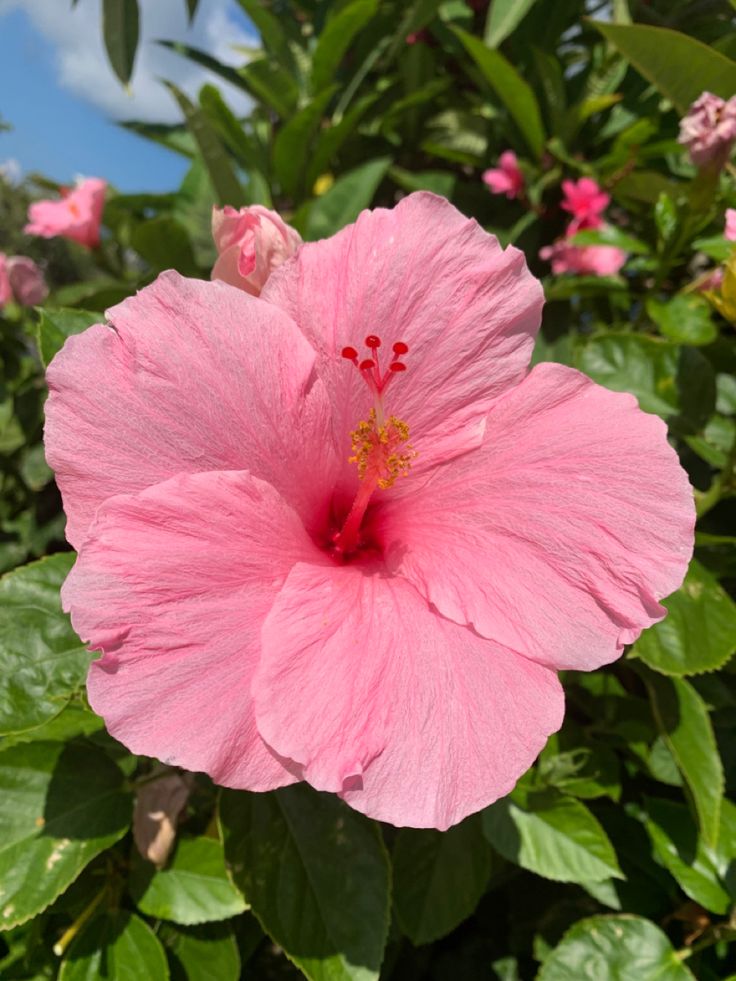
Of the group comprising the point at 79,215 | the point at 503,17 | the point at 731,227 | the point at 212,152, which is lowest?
the point at 79,215

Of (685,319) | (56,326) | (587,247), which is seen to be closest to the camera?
(56,326)

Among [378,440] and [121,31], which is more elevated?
[121,31]

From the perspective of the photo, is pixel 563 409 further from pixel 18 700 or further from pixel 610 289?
pixel 610 289

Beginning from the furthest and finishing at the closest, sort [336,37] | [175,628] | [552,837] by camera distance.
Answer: [336,37] → [552,837] → [175,628]

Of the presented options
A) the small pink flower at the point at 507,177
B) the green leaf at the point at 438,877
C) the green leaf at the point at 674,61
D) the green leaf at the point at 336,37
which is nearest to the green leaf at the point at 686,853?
the green leaf at the point at 438,877

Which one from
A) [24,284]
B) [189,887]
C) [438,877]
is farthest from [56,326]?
[24,284]

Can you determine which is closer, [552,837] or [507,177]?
[552,837]

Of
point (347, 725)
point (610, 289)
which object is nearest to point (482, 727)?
point (347, 725)

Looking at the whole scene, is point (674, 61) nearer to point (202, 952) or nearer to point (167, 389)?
point (167, 389)
